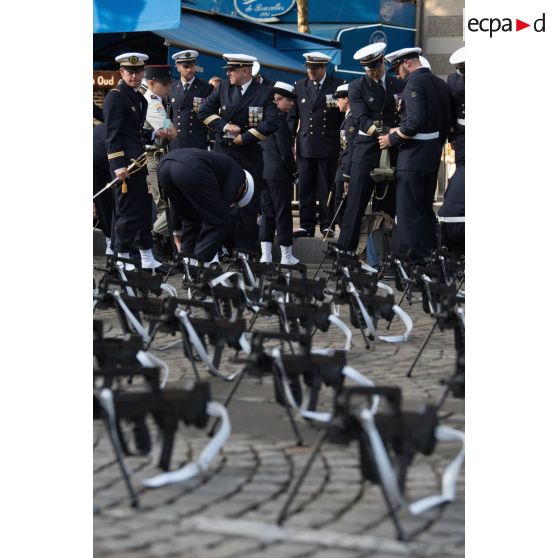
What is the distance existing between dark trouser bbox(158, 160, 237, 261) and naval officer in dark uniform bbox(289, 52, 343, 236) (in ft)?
10.6

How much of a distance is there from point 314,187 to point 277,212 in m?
1.22

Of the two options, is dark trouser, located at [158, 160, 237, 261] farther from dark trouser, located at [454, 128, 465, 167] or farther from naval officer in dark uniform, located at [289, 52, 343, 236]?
naval officer in dark uniform, located at [289, 52, 343, 236]

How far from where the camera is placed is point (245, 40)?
1902cm

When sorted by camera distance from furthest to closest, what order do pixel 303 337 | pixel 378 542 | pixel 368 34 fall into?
1. pixel 368 34
2. pixel 303 337
3. pixel 378 542

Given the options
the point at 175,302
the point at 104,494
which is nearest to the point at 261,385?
the point at 175,302

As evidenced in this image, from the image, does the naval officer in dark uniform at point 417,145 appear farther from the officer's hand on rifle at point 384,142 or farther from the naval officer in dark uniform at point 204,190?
the naval officer in dark uniform at point 204,190

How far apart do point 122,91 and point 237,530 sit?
26.4ft

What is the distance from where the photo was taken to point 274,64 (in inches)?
717

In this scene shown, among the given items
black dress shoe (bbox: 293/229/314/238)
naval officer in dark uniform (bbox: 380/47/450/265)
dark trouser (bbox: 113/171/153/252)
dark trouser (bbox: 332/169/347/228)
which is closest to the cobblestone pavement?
naval officer in dark uniform (bbox: 380/47/450/265)

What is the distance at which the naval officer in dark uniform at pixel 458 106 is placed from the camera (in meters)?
12.0

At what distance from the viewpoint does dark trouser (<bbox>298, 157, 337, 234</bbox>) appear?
14.6 meters

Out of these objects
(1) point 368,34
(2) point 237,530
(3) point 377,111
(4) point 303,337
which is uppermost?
(1) point 368,34

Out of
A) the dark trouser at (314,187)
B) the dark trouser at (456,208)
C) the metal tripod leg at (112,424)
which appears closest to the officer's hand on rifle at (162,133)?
the dark trouser at (314,187)

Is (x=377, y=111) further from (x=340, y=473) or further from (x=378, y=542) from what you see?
(x=378, y=542)
